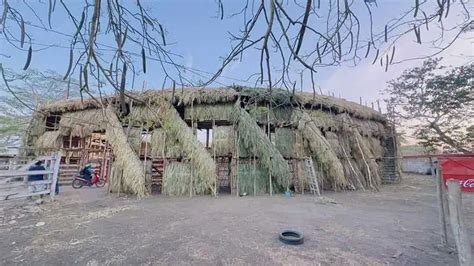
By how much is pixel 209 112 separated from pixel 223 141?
120 centimetres

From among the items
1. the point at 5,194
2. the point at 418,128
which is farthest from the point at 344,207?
the point at 418,128

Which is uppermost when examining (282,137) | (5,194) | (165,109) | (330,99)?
(330,99)

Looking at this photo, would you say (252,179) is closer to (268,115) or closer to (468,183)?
(268,115)

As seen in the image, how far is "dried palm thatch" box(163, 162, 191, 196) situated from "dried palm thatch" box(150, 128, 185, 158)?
0.41 m

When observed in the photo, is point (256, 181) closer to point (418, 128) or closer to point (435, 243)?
point (435, 243)

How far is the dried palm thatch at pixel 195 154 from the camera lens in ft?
26.5

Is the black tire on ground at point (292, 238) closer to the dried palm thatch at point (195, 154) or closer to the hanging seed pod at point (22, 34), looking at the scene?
the hanging seed pod at point (22, 34)

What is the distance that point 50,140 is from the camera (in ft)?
34.3

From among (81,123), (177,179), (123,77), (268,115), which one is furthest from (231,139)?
(123,77)

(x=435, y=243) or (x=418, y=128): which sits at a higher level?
(x=418, y=128)

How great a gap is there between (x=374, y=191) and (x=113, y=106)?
9.79m

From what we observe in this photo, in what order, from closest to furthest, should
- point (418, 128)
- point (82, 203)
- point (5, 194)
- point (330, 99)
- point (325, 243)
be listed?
point (325, 243) → point (5, 194) → point (82, 203) → point (330, 99) → point (418, 128)

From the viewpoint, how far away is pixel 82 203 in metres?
6.76

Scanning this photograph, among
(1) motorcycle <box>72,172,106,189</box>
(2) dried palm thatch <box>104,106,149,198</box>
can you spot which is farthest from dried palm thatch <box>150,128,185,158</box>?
(1) motorcycle <box>72,172,106,189</box>
